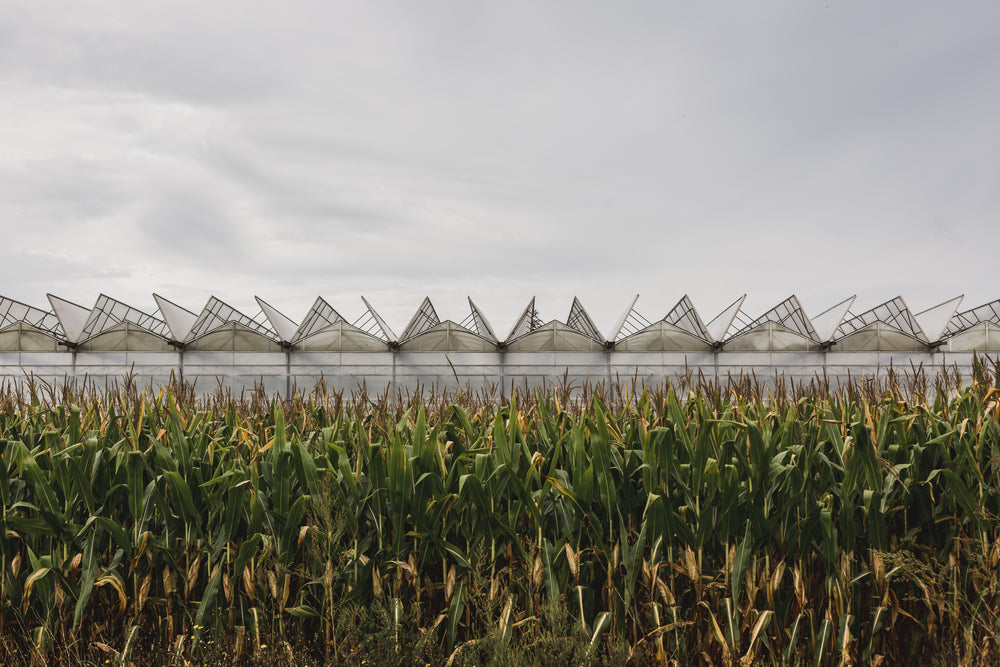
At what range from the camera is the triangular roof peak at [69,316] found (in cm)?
3161

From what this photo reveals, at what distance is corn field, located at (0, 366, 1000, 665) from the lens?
4055 mm

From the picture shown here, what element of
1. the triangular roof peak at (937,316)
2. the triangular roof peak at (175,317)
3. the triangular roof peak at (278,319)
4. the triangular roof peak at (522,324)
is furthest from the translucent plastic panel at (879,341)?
the triangular roof peak at (175,317)

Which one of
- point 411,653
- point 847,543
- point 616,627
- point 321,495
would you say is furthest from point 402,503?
point 847,543

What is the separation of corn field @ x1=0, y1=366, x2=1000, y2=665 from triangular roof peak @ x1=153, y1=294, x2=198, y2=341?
1092 inches

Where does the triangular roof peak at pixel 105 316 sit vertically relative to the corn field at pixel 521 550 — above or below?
above

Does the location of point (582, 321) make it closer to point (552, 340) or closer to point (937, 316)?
point (552, 340)

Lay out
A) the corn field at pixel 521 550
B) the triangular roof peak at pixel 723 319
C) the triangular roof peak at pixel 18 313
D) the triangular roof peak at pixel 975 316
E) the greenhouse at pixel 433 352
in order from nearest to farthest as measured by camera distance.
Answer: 1. the corn field at pixel 521 550
2. the greenhouse at pixel 433 352
3. the triangular roof peak at pixel 723 319
4. the triangular roof peak at pixel 975 316
5. the triangular roof peak at pixel 18 313

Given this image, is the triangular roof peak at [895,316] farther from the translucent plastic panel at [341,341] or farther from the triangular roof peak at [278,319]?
the triangular roof peak at [278,319]

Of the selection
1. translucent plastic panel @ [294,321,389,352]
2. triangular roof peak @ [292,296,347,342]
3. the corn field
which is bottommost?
the corn field

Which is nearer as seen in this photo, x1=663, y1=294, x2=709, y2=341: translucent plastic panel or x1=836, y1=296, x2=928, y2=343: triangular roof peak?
x1=663, y1=294, x2=709, y2=341: translucent plastic panel

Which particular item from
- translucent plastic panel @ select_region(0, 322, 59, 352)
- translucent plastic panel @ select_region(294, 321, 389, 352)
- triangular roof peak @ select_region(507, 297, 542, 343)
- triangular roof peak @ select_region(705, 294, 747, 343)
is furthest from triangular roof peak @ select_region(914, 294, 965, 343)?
translucent plastic panel @ select_region(0, 322, 59, 352)

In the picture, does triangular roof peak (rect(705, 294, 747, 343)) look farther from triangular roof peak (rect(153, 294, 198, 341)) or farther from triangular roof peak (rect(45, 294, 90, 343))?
triangular roof peak (rect(45, 294, 90, 343))

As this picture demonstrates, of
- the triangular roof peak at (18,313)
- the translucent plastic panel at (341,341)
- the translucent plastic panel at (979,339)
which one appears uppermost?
the triangular roof peak at (18,313)

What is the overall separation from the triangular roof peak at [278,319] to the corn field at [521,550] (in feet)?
85.7
